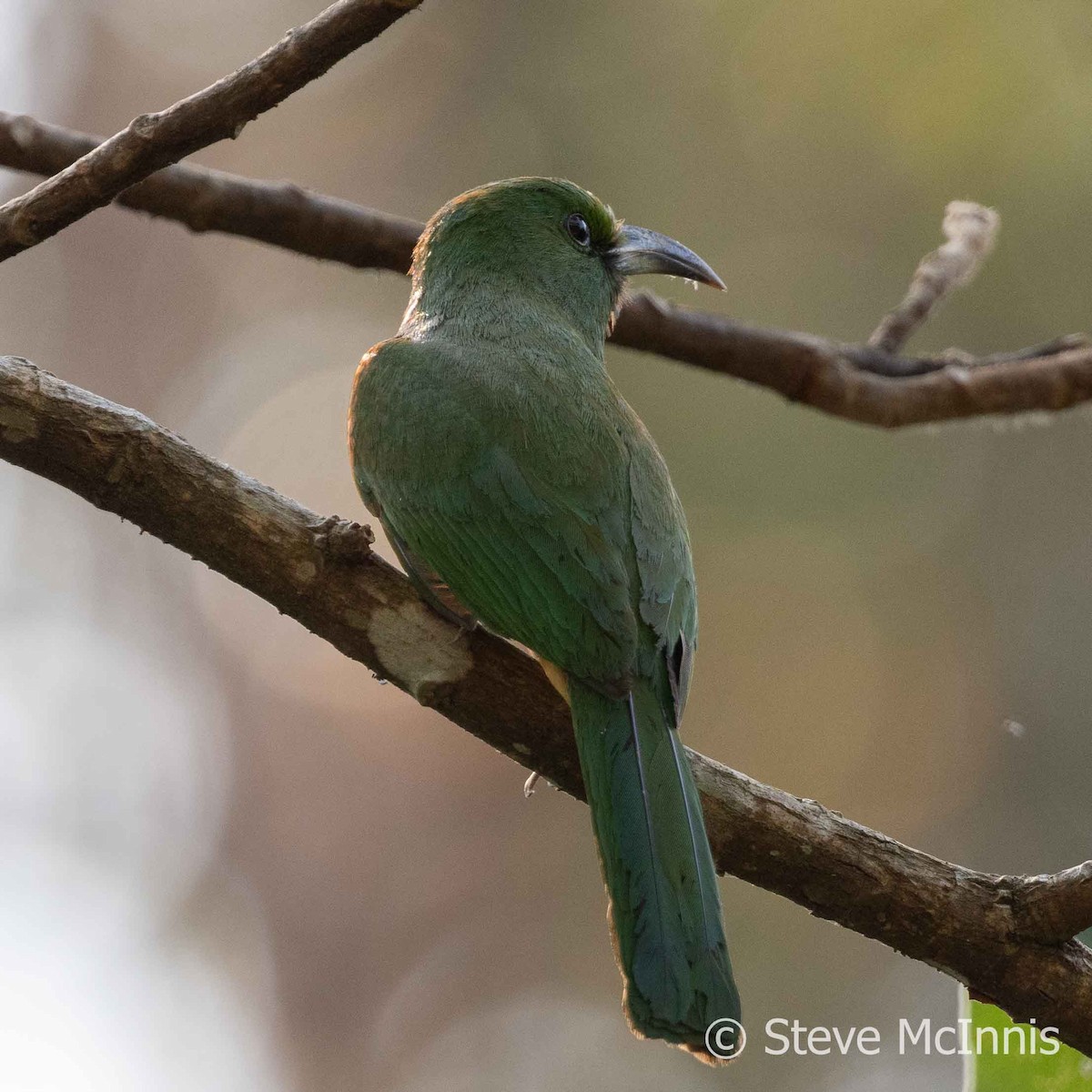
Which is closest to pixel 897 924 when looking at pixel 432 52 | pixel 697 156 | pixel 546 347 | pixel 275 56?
pixel 546 347

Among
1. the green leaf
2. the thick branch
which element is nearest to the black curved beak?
the thick branch

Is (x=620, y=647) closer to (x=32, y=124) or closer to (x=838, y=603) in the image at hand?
(x=32, y=124)

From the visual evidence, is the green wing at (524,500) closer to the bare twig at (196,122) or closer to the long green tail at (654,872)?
the long green tail at (654,872)

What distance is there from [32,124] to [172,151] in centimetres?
129

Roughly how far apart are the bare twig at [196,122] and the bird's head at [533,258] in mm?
1346

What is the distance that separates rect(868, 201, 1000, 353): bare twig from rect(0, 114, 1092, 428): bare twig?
0.31ft

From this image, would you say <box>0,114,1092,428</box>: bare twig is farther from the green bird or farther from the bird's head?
the green bird

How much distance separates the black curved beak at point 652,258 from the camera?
14.3 ft

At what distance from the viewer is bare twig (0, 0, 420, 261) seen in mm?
2523

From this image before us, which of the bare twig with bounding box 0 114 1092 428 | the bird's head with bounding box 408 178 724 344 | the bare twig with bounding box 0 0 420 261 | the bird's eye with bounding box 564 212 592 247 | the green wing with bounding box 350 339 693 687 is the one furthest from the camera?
the bird's eye with bounding box 564 212 592 247

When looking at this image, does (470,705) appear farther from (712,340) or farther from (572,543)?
(712,340)

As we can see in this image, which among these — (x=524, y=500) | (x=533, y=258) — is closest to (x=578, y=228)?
(x=533, y=258)

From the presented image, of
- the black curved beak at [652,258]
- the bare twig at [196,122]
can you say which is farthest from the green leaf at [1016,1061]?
the black curved beak at [652,258]

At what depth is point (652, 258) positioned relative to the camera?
4395mm
